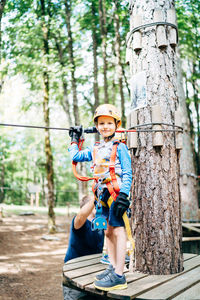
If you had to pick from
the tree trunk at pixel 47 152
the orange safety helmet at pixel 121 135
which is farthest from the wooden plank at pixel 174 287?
the tree trunk at pixel 47 152

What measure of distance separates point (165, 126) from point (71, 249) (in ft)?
6.26

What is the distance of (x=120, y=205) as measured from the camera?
2.32 metres

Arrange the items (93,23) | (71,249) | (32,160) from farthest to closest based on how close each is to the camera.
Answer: (32,160), (93,23), (71,249)

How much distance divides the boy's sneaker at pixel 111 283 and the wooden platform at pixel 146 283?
1.5 inches

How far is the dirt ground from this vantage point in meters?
5.05

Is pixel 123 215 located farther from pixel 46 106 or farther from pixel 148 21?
pixel 46 106

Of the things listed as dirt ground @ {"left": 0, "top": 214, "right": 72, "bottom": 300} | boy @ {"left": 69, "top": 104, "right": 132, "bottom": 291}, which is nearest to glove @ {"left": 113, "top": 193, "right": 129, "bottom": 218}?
boy @ {"left": 69, "top": 104, "right": 132, "bottom": 291}

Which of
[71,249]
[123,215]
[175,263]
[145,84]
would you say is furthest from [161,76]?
[71,249]

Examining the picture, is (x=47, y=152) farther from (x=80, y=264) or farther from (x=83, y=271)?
(x=83, y=271)

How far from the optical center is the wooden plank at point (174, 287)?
1991 millimetres

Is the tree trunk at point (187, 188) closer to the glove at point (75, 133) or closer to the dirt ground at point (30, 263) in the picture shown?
the dirt ground at point (30, 263)

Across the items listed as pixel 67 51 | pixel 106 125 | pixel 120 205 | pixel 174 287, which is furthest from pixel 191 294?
pixel 67 51

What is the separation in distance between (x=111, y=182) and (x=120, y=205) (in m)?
0.29

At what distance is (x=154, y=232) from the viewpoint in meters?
2.67
